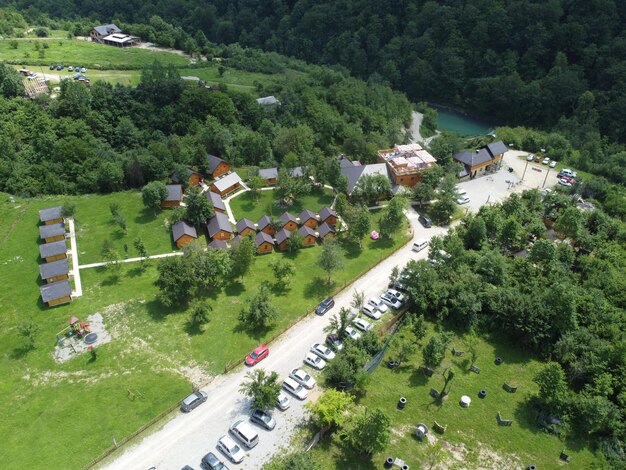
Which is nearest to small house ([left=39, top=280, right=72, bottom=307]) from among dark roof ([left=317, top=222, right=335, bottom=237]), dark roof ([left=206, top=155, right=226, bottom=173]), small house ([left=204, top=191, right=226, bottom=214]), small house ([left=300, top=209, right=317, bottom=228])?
small house ([left=204, top=191, right=226, bottom=214])

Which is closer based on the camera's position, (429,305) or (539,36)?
(429,305)

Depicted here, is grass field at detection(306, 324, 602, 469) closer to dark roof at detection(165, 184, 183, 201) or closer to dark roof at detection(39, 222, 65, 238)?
dark roof at detection(165, 184, 183, 201)

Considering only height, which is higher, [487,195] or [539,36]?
[539,36]

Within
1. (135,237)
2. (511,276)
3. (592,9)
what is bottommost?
(135,237)

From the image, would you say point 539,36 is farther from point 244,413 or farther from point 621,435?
point 244,413

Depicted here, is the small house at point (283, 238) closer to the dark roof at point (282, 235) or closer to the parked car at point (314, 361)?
the dark roof at point (282, 235)

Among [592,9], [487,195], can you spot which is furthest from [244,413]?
[592,9]
